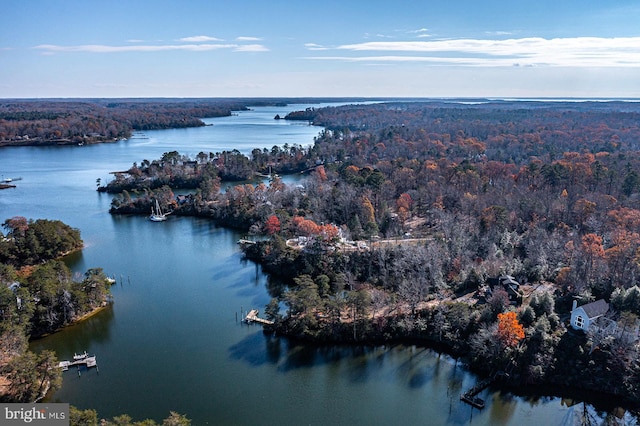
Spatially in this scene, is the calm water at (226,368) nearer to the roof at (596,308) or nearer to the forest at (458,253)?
the forest at (458,253)

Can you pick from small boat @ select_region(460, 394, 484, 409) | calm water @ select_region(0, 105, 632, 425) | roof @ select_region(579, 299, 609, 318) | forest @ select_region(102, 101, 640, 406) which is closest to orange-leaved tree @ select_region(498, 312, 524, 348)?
forest @ select_region(102, 101, 640, 406)

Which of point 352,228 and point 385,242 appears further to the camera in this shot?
point 352,228

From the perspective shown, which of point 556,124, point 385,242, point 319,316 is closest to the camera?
point 319,316

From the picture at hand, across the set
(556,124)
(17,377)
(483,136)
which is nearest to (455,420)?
(17,377)

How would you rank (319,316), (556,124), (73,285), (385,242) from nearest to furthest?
1. (319,316)
2. (73,285)
3. (385,242)
4. (556,124)

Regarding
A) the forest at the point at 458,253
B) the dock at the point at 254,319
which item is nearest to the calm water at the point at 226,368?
the dock at the point at 254,319

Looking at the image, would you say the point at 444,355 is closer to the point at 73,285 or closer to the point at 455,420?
the point at 455,420
